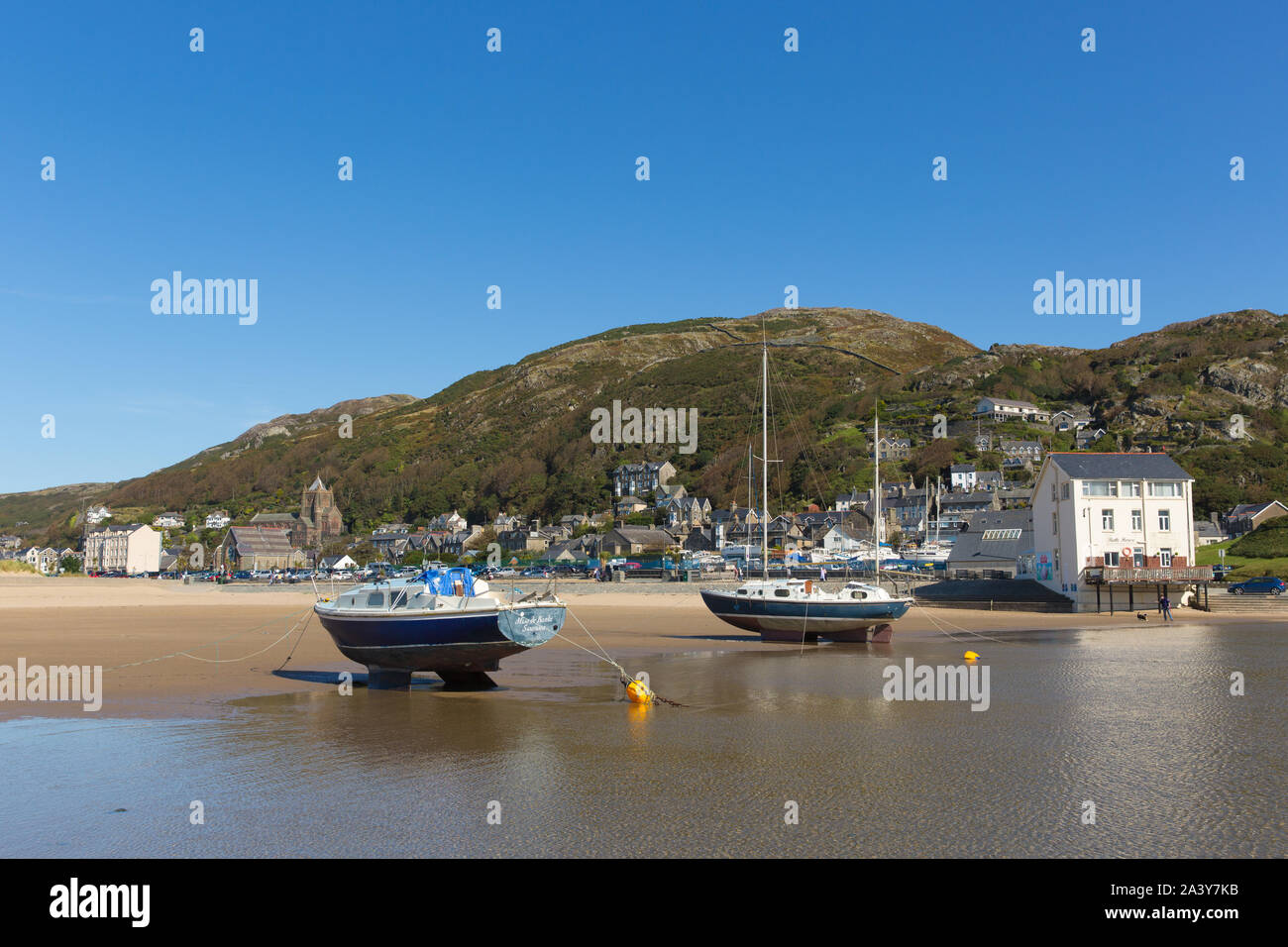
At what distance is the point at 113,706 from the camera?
1780 cm

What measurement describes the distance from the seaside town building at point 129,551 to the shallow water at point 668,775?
14820cm

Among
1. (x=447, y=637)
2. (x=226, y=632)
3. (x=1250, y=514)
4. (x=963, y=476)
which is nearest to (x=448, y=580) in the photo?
(x=447, y=637)

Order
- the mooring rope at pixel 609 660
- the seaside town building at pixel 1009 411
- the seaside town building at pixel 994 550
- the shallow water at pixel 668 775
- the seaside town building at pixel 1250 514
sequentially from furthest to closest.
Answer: the seaside town building at pixel 1009 411 < the seaside town building at pixel 1250 514 < the seaside town building at pixel 994 550 < the mooring rope at pixel 609 660 < the shallow water at pixel 668 775

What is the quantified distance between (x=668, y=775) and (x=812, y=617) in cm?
2135

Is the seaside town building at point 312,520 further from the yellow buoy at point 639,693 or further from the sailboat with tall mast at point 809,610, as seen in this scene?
the yellow buoy at point 639,693

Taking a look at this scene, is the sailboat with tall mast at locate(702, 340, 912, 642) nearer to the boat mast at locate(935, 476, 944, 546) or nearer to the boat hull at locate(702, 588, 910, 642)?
the boat hull at locate(702, 588, 910, 642)

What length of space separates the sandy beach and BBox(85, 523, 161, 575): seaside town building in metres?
91.9

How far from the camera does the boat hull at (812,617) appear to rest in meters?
32.5

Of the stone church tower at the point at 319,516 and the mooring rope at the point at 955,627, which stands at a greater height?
the stone church tower at the point at 319,516

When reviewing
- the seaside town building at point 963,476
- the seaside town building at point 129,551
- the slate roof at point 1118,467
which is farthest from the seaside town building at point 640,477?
the slate roof at point 1118,467

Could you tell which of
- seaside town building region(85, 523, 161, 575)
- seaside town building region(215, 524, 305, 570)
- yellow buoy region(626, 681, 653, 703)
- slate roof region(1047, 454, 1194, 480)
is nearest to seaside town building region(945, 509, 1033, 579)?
slate roof region(1047, 454, 1194, 480)

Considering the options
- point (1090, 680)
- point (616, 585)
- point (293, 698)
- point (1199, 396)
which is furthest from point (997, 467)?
point (293, 698)

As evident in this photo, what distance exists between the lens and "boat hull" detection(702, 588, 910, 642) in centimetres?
3250

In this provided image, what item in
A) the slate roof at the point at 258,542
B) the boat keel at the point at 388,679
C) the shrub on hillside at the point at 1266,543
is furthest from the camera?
the slate roof at the point at 258,542
